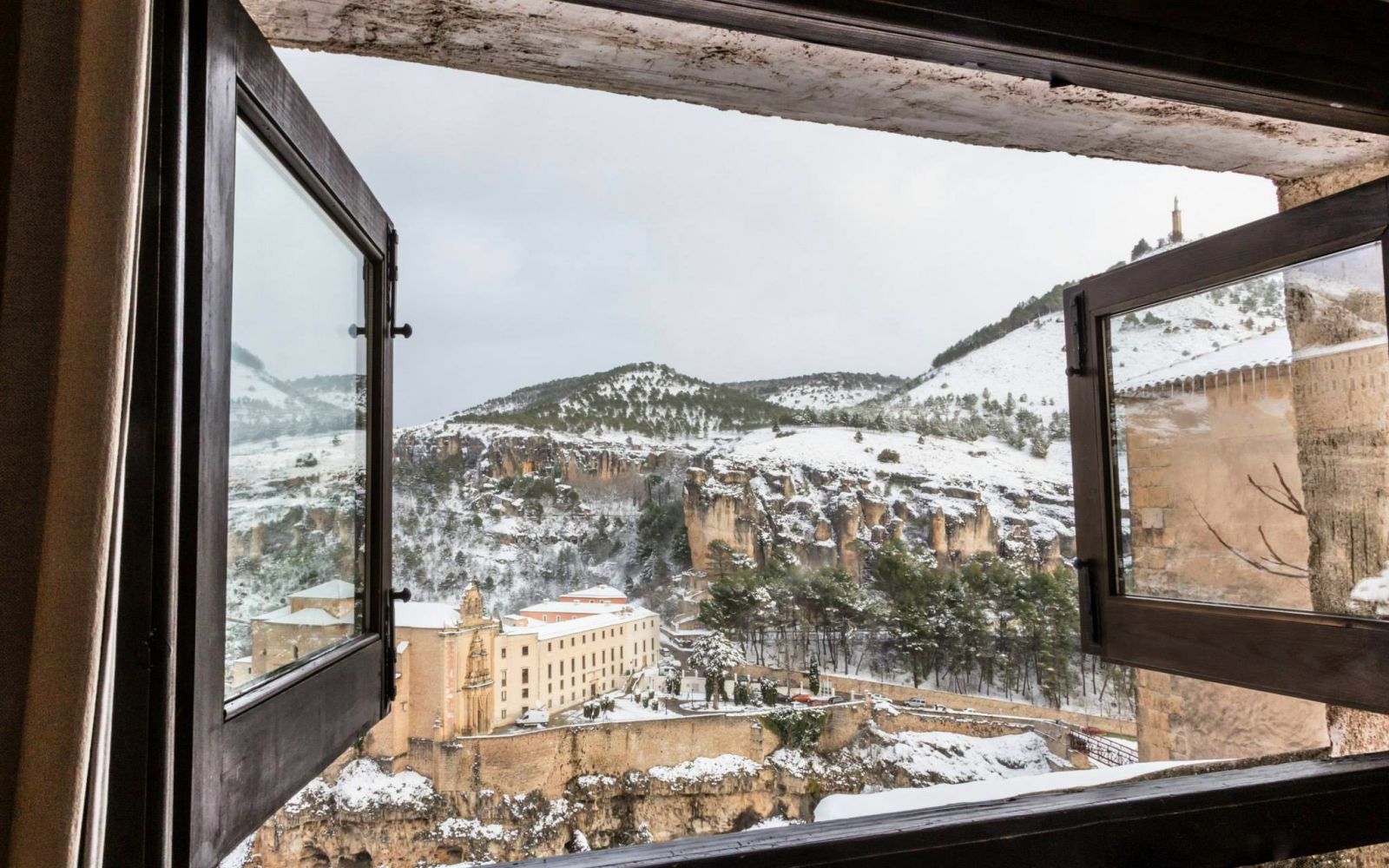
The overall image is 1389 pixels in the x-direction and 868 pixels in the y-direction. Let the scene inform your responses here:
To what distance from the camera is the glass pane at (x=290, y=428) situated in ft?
2.56

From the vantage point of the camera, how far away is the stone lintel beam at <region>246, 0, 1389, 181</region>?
38.3 inches

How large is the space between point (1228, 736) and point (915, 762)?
1.18 meters

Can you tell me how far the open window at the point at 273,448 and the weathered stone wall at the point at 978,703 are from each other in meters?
2.66

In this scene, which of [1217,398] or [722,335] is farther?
[722,335]

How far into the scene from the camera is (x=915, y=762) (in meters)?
3.21

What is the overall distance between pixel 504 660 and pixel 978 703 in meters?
2.06

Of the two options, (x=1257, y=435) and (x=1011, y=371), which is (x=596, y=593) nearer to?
(x=1011, y=371)

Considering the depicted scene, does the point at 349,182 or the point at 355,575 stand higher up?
the point at 349,182

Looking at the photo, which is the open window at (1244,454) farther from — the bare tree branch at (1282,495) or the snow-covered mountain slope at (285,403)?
the snow-covered mountain slope at (285,403)

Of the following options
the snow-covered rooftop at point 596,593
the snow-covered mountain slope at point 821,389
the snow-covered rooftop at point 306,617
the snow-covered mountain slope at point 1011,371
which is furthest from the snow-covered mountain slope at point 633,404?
the snow-covered rooftop at point 306,617

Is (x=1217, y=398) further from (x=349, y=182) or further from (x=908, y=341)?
(x=908, y=341)

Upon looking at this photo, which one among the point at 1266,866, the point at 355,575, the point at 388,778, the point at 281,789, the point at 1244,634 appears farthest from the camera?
the point at 388,778

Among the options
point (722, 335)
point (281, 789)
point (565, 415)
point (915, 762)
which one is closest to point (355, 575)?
point (281, 789)

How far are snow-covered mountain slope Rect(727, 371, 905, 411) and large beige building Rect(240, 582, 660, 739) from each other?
113cm
